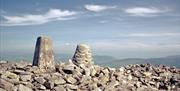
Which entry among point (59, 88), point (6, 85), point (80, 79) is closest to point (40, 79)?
point (59, 88)

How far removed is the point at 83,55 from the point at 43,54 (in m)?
6.61

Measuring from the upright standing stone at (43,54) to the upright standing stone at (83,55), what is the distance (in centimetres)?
496

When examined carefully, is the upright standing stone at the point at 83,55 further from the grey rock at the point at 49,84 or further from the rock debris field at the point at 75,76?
the grey rock at the point at 49,84

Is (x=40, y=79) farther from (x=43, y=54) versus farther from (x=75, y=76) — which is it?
(x=43, y=54)

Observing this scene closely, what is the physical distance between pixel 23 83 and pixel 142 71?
18.3m

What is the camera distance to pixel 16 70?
3719cm

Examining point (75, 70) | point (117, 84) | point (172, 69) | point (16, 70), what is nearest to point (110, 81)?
point (117, 84)

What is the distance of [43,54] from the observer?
39719 mm

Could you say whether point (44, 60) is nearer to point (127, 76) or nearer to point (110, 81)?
point (110, 81)

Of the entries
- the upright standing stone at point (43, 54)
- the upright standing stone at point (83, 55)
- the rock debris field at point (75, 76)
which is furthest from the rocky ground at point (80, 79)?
the upright standing stone at point (83, 55)

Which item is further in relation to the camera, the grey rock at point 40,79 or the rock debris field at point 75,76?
the grey rock at point 40,79

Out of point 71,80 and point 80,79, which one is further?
point 80,79

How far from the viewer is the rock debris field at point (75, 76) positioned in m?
35.1

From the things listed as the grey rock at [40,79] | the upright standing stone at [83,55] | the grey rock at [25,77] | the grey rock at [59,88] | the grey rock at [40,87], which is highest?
the upright standing stone at [83,55]
